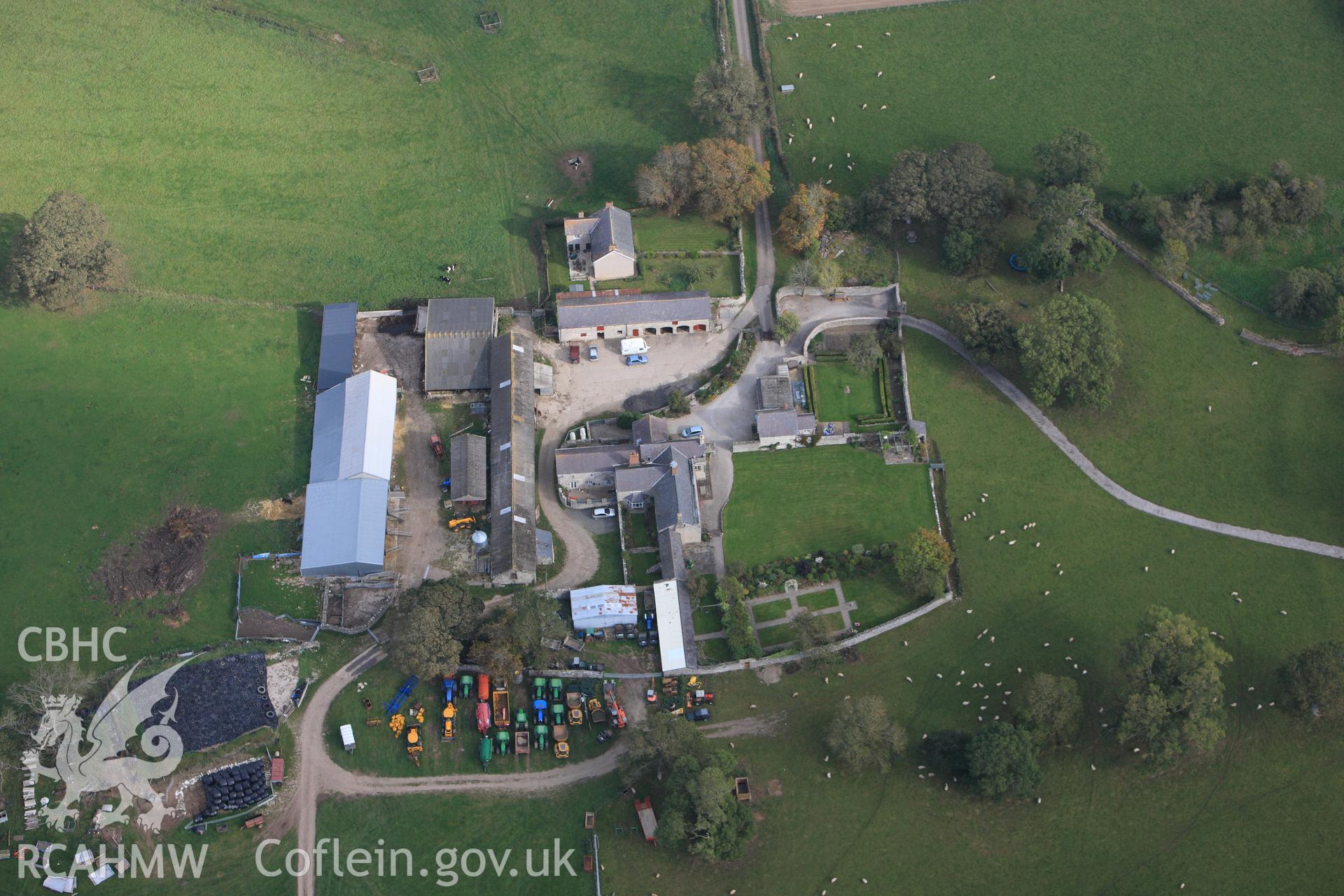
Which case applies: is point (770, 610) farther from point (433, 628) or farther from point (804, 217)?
point (804, 217)

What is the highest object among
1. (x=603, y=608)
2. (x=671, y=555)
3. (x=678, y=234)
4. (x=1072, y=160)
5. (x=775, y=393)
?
(x=1072, y=160)

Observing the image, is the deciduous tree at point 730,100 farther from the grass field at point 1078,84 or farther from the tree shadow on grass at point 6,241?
the tree shadow on grass at point 6,241

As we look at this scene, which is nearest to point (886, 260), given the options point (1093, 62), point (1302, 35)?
point (1093, 62)

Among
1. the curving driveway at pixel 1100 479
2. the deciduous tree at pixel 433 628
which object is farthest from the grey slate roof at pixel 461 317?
the curving driveway at pixel 1100 479

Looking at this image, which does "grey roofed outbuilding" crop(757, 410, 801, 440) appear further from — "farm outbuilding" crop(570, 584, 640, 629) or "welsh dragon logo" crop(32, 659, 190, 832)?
"welsh dragon logo" crop(32, 659, 190, 832)

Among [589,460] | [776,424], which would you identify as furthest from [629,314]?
[776,424]
